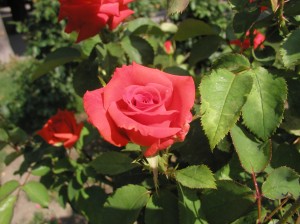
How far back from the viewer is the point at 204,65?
316 cm

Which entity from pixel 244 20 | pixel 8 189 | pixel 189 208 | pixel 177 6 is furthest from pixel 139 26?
pixel 8 189

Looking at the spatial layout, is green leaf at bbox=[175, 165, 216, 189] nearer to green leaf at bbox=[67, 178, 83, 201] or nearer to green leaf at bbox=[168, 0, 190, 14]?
green leaf at bbox=[168, 0, 190, 14]

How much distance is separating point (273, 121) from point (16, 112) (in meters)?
3.22

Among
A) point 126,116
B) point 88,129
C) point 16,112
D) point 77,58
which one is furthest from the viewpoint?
point 16,112

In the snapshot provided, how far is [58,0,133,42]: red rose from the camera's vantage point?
71 centimetres

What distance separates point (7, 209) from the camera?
110 centimetres

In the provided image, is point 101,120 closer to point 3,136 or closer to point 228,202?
→ point 228,202

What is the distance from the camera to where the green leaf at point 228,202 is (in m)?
0.60

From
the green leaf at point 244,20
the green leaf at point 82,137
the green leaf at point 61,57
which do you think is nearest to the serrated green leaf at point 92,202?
the green leaf at point 82,137

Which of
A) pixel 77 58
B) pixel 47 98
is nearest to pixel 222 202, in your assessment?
pixel 77 58

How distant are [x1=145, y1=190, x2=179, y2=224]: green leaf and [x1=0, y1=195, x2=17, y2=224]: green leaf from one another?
62 cm

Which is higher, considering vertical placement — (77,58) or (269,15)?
(269,15)

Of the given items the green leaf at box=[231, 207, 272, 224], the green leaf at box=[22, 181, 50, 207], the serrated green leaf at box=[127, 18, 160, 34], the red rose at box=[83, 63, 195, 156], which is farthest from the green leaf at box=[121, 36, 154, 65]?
the green leaf at box=[22, 181, 50, 207]

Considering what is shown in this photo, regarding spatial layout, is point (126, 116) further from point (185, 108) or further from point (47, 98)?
point (47, 98)
